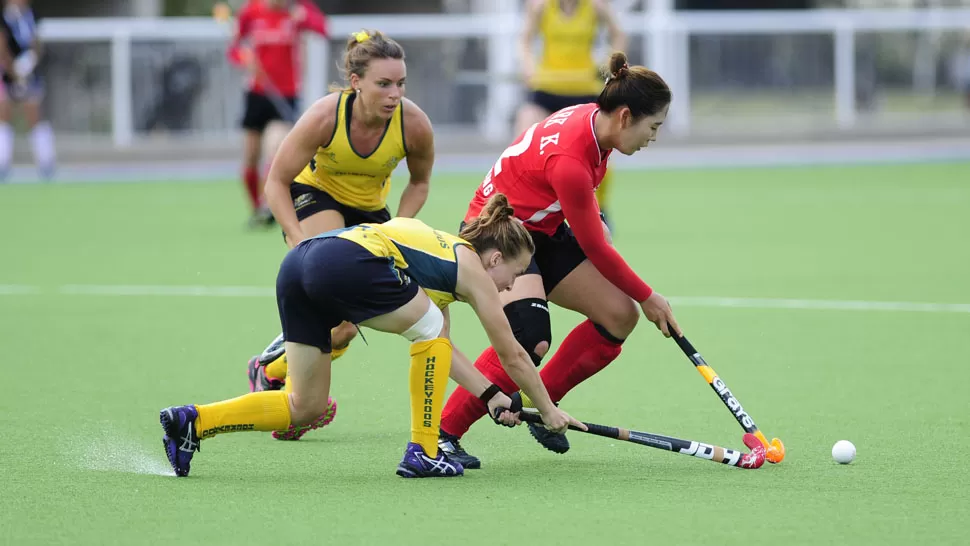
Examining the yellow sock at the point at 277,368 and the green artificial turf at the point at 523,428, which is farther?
the yellow sock at the point at 277,368

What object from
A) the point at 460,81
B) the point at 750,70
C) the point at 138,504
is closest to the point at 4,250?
the point at 138,504

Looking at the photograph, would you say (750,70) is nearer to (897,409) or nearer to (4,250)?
(4,250)

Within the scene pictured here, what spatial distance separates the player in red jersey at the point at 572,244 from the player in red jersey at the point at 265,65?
657cm

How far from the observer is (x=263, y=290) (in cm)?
868

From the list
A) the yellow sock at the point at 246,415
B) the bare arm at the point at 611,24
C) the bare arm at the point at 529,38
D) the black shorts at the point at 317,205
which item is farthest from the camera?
the bare arm at the point at 529,38

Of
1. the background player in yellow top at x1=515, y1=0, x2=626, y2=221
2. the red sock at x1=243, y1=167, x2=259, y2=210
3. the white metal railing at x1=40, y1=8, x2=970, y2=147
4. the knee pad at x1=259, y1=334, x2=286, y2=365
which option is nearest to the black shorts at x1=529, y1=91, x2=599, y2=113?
the background player in yellow top at x1=515, y1=0, x2=626, y2=221

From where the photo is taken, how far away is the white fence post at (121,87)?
62.6 feet

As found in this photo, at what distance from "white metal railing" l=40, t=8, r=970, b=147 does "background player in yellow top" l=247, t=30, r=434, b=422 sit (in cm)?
1392

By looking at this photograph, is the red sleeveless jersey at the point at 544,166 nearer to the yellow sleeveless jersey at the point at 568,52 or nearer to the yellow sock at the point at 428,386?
the yellow sock at the point at 428,386

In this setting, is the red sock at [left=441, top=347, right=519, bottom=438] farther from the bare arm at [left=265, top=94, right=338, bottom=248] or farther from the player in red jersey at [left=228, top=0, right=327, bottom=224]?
the player in red jersey at [left=228, top=0, right=327, bottom=224]

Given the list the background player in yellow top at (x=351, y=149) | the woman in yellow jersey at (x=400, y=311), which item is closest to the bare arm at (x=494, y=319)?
the woman in yellow jersey at (x=400, y=311)

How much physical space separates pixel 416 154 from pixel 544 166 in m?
0.81

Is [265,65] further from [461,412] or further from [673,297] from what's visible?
[461,412]

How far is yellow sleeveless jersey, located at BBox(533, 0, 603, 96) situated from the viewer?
34.2ft
